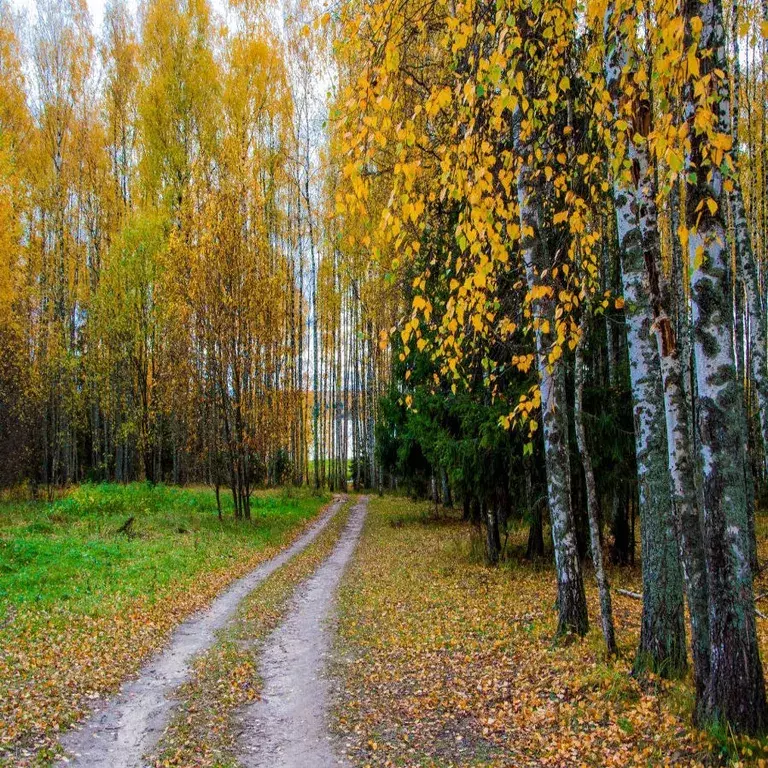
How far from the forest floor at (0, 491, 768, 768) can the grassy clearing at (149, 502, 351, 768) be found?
0.02 metres

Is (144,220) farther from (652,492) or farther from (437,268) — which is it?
(652,492)

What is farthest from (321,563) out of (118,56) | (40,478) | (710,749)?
(118,56)

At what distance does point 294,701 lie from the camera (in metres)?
6.00

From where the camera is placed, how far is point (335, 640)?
26.1ft

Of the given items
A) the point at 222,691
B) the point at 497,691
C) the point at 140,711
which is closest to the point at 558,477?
the point at 497,691

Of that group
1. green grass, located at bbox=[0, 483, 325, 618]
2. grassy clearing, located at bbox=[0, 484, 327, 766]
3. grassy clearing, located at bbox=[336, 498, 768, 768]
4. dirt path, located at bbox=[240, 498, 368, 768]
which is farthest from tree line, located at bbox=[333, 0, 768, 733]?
green grass, located at bbox=[0, 483, 325, 618]

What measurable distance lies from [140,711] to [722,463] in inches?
220

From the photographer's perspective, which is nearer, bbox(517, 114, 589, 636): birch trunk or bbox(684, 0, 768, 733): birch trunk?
bbox(684, 0, 768, 733): birch trunk

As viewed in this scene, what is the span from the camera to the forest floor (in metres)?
4.77

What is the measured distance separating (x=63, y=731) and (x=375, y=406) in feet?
89.0

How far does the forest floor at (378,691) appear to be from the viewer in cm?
477

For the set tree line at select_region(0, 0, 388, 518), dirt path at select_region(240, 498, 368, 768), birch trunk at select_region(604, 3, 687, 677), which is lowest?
dirt path at select_region(240, 498, 368, 768)

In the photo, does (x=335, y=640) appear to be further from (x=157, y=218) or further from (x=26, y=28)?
(x=26, y=28)

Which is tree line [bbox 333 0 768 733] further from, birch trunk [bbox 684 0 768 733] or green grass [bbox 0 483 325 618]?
green grass [bbox 0 483 325 618]
